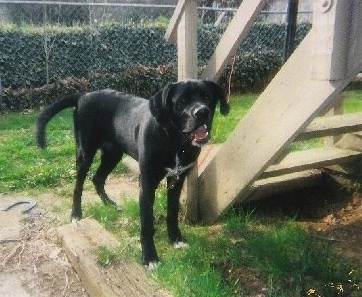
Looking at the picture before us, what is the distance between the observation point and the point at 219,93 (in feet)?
10.2

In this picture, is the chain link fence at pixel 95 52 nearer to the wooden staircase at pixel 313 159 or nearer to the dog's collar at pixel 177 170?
the wooden staircase at pixel 313 159

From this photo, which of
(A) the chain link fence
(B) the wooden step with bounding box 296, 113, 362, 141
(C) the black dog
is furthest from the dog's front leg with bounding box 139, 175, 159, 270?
(A) the chain link fence

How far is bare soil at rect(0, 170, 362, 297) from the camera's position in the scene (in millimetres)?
3043

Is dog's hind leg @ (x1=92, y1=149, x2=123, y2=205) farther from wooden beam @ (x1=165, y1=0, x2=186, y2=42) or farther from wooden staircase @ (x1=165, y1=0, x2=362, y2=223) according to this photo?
wooden beam @ (x1=165, y1=0, x2=186, y2=42)

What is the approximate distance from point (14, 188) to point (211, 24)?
726 centimetres

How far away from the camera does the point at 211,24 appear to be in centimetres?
1087

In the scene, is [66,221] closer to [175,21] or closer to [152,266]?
[152,266]

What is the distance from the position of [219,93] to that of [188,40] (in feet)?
1.50

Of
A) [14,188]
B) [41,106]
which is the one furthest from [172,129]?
[41,106]

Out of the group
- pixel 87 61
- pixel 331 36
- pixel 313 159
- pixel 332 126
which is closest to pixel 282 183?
pixel 313 159

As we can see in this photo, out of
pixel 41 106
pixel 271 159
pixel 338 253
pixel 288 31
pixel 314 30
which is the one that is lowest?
pixel 41 106

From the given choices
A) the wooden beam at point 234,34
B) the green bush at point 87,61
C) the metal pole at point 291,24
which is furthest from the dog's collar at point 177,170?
the green bush at point 87,61

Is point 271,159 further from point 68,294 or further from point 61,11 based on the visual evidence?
point 61,11

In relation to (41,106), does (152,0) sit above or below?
above
